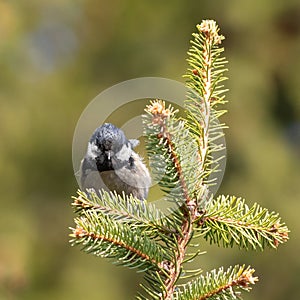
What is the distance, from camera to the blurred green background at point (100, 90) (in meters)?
7.07

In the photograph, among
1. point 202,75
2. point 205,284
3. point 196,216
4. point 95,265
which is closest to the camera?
point 205,284

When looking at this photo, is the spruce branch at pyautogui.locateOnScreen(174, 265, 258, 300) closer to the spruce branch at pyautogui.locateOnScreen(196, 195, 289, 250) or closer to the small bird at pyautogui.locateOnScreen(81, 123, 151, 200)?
the spruce branch at pyautogui.locateOnScreen(196, 195, 289, 250)

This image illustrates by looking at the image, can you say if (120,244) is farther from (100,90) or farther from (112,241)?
(100,90)

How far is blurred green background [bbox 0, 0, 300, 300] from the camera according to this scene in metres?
7.07

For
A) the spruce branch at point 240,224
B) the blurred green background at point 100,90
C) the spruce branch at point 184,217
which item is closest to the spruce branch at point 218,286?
the spruce branch at point 184,217

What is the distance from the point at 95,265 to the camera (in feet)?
23.4

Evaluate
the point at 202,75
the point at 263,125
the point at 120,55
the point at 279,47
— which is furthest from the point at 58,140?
the point at 202,75

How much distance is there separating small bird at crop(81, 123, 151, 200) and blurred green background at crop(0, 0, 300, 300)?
12.1 ft

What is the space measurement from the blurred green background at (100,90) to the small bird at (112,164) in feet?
12.1

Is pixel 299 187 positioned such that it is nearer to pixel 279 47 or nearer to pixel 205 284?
pixel 279 47

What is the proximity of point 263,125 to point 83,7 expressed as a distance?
280 centimetres

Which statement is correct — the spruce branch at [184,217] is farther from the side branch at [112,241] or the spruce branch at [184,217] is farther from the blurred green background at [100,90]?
the blurred green background at [100,90]

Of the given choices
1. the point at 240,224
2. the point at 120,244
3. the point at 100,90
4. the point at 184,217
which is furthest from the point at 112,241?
the point at 100,90

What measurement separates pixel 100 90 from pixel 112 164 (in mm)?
6077
